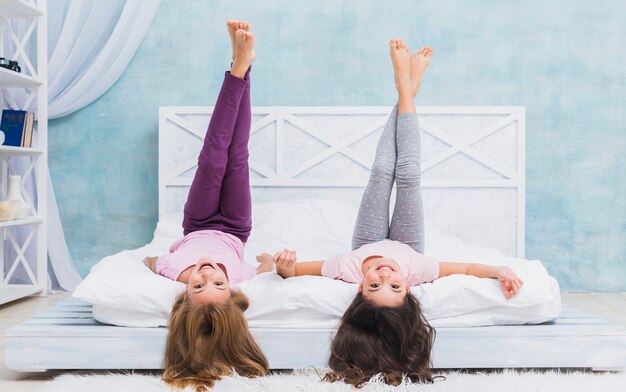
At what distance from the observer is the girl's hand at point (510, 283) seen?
1928mm

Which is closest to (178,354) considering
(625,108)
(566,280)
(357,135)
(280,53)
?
(357,135)

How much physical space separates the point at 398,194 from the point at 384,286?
67 cm

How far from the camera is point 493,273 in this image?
203 centimetres

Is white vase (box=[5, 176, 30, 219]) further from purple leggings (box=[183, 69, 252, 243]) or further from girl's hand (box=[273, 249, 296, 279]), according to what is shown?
girl's hand (box=[273, 249, 296, 279])

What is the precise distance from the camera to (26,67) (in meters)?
3.59

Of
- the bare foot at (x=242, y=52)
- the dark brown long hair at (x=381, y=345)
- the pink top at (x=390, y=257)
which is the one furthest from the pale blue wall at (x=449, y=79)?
the dark brown long hair at (x=381, y=345)

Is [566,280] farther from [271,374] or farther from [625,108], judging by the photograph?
[271,374]

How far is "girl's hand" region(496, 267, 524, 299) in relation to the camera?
1.93 metres

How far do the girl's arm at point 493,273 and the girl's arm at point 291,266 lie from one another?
43 cm

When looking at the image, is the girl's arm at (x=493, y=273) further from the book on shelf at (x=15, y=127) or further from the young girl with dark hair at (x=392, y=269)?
the book on shelf at (x=15, y=127)

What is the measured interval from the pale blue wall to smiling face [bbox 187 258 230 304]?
188 centimetres

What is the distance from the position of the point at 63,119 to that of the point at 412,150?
7.34ft

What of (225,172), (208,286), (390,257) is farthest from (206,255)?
(390,257)

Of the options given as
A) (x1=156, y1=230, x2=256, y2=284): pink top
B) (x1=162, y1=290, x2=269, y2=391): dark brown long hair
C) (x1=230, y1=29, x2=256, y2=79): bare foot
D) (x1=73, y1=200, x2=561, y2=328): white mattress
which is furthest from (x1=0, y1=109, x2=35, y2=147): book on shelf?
(x1=162, y1=290, x2=269, y2=391): dark brown long hair
